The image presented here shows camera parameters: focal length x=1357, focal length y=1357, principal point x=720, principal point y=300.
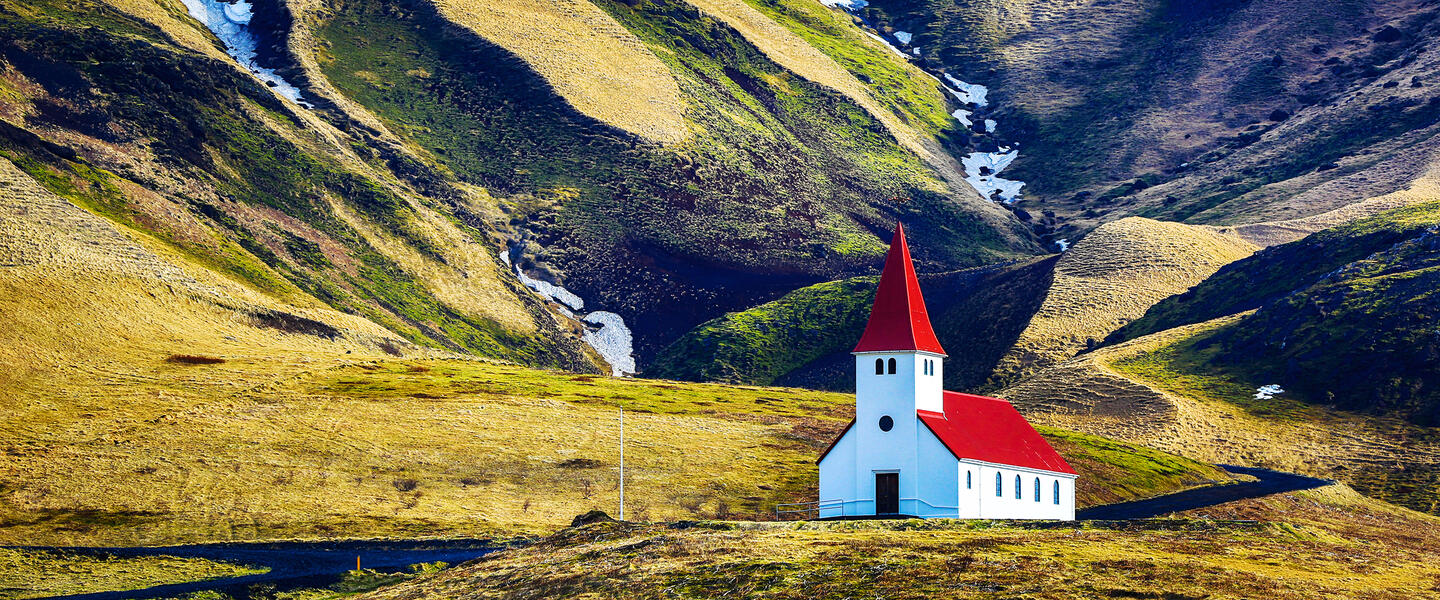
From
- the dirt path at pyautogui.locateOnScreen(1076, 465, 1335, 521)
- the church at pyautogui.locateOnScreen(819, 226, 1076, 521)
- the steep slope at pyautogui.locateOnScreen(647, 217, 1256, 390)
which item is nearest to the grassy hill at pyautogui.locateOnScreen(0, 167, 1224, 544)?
the dirt path at pyautogui.locateOnScreen(1076, 465, 1335, 521)

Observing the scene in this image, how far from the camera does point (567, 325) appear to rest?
178m

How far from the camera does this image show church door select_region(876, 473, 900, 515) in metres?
63.4

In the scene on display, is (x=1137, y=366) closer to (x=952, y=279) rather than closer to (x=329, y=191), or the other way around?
(x=952, y=279)

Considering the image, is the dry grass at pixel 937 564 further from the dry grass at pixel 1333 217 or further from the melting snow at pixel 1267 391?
the dry grass at pixel 1333 217

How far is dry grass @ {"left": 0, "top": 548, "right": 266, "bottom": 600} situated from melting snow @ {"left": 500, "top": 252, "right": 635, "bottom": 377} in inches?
4264

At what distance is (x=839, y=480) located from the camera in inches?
2586

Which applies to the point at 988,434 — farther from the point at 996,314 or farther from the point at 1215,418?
the point at 996,314

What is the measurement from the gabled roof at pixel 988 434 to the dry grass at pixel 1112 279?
6556cm

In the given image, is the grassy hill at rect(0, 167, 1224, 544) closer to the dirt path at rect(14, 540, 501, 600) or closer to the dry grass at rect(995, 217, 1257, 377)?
the dirt path at rect(14, 540, 501, 600)

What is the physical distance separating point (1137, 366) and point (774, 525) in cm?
8156

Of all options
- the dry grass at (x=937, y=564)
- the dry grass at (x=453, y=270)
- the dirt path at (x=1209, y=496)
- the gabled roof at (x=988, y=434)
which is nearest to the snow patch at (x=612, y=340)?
the dry grass at (x=453, y=270)

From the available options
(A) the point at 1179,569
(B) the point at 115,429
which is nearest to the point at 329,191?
(B) the point at 115,429

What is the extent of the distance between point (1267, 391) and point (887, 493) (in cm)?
6671

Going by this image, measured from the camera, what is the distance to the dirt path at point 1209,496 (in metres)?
77.6
